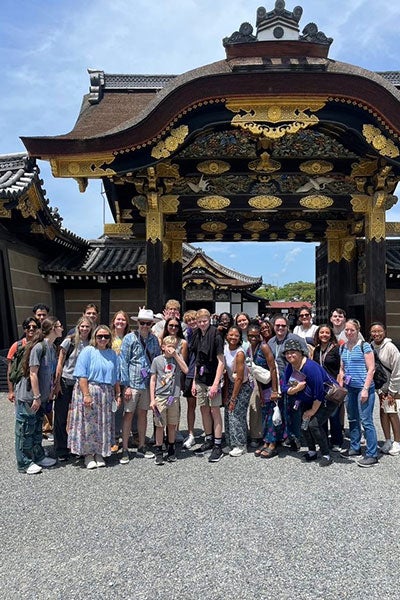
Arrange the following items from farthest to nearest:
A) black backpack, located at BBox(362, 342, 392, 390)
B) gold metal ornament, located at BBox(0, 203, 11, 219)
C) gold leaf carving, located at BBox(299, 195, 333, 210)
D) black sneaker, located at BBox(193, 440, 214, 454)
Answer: gold leaf carving, located at BBox(299, 195, 333, 210), gold metal ornament, located at BBox(0, 203, 11, 219), black sneaker, located at BBox(193, 440, 214, 454), black backpack, located at BBox(362, 342, 392, 390)

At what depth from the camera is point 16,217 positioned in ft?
29.5

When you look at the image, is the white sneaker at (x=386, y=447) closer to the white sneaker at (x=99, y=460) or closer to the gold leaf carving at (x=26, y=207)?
the white sneaker at (x=99, y=460)

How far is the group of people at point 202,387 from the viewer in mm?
4039

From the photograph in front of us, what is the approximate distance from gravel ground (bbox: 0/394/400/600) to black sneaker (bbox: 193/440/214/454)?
1.18 feet

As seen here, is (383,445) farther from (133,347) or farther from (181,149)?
(181,149)

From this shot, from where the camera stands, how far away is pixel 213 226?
10227mm

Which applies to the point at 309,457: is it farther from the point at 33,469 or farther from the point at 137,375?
the point at 33,469

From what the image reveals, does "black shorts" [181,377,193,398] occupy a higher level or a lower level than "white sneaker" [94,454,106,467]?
higher

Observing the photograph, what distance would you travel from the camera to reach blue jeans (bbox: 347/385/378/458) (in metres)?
4.11

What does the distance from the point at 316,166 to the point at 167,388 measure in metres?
5.84

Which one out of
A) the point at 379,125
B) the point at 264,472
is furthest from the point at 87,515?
the point at 379,125

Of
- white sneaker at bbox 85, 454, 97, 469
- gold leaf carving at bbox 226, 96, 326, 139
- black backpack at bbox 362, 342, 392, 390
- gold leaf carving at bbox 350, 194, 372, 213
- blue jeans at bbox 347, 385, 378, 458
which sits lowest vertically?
white sneaker at bbox 85, 454, 97, 469

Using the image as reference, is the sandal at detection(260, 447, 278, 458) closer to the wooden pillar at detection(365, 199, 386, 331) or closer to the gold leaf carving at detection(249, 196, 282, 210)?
the wooden pillar at detection(365, 199, 386, 331)

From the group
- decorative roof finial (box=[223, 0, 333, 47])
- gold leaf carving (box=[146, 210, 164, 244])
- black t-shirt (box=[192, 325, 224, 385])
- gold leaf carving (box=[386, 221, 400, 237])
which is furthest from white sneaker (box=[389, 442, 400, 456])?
decorative roof finial (box=[223, 0, 333, 47])
